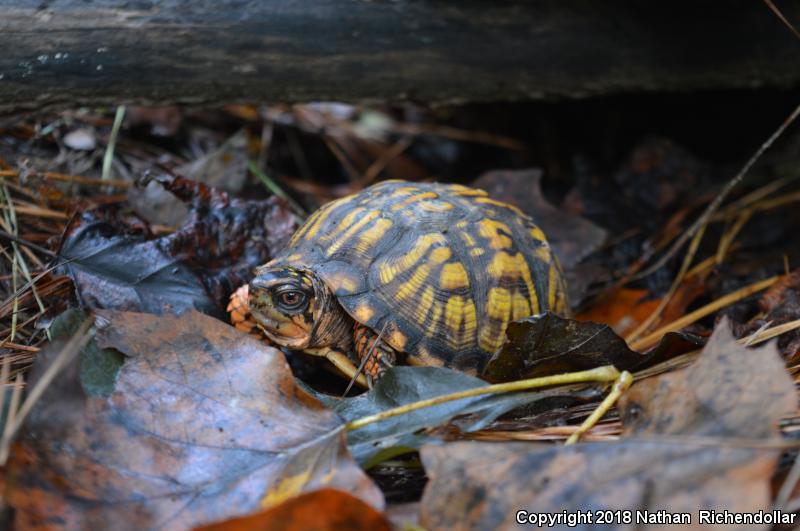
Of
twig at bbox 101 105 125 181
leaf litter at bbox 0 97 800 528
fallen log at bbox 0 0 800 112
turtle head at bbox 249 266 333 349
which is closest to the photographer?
leaf litter at bbox 0 97 800 528

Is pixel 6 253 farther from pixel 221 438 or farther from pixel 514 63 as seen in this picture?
pixel 514 63

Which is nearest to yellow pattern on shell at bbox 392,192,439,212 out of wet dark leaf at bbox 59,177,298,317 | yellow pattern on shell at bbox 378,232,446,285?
yellow pattern on shell at bbox 378,232,446,285

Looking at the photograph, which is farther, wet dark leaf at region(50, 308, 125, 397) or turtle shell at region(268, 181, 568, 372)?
turtle shell at region(268, 181, 568, 372)

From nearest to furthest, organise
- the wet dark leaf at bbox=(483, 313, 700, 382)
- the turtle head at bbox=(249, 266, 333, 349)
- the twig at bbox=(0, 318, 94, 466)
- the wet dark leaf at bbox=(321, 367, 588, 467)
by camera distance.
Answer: the twig at bbox=(0, 318, 94, 466) → the wet dark leaf at bbox=(321, 367, 588, 467) → the wet dark leaf at bbox=(483, 313, 700, 382) → the turtle head at bbox=(249, 266, 333, 349)

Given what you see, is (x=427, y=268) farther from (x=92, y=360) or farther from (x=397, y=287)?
(x=92, y=360)

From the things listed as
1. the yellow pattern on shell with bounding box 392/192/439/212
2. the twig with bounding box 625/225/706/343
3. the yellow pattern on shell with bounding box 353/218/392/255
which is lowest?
the twig with bounding box 625/225/706/343

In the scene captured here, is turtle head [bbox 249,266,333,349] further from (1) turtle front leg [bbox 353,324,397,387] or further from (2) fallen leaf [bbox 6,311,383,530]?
(2) fallen leaf [bbox 6,311,383,530]

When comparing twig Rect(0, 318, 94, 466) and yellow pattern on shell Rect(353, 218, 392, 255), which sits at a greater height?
twig Rect(0, 318, 94, 466)
